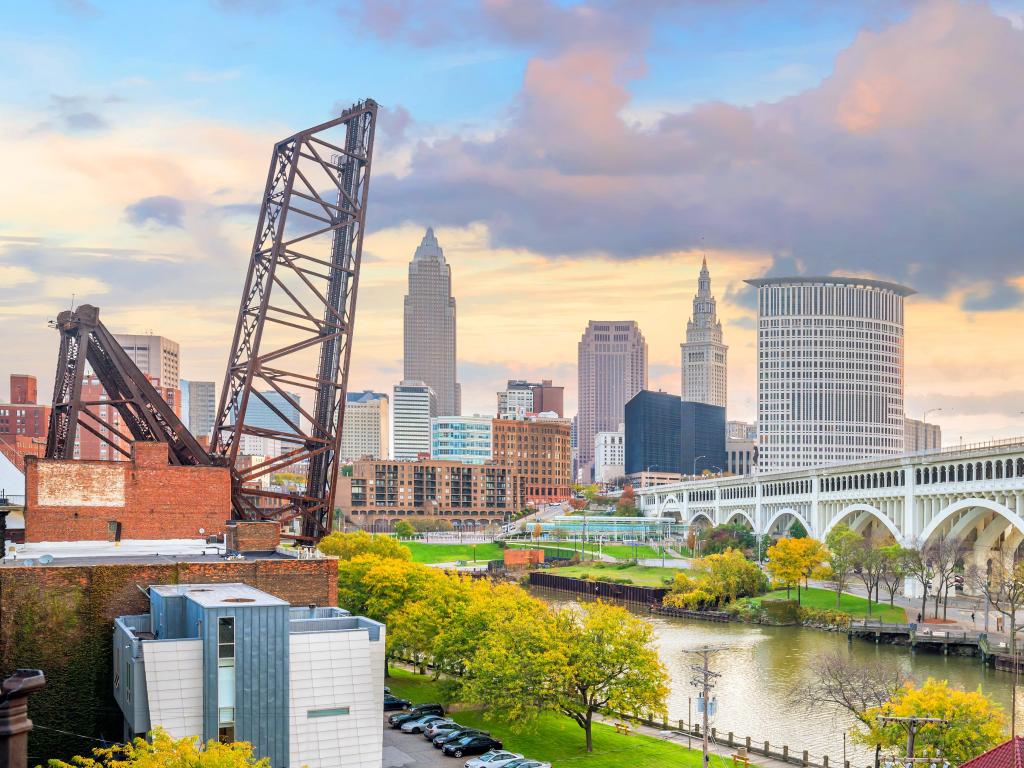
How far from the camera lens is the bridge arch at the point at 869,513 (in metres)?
106

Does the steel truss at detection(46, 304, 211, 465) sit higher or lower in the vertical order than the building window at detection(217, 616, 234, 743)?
higher

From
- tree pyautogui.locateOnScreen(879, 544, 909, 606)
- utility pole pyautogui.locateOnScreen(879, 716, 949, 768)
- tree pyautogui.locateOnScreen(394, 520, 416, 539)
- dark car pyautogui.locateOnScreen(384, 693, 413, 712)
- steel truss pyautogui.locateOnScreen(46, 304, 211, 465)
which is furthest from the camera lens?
tree pyautogui.locateOnScreen(394, 520, 416, 539)

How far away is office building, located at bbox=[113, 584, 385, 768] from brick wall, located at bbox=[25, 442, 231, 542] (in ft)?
49.4

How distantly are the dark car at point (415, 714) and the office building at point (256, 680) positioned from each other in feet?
41.6

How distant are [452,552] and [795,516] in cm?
5211

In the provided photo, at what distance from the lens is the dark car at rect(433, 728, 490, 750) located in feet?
137

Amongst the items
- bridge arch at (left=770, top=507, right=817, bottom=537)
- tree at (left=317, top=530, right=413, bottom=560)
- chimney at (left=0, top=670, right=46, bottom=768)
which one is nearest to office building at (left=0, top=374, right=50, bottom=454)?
tree at (left=317, top=530, right=413, bottom=560)

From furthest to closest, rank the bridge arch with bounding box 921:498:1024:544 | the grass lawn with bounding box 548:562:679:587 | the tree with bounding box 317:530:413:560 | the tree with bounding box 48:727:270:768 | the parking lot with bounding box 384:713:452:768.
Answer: the grass lawn with bounding box 548:562:679:587 → the bridge arch with bounding box 921:498:1024:544 → the tree with bounding box 317:530:413:560 → the parking lot with bounding box 384:713:452:768 → the tree with bounding box 48:727:270:768

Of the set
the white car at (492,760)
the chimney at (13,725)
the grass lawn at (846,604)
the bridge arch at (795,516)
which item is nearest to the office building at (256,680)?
the white car at (492,760)

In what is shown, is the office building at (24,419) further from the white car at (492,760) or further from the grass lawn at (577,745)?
the white car at (492,760)

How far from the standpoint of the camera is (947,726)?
1483 inches

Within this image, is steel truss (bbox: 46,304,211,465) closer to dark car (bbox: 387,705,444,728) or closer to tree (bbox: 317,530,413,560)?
dark car (bbox: 387,705,444,728)

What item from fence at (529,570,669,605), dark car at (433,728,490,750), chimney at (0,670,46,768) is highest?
chimney at (0,670,46,768)

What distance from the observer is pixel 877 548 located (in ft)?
329
